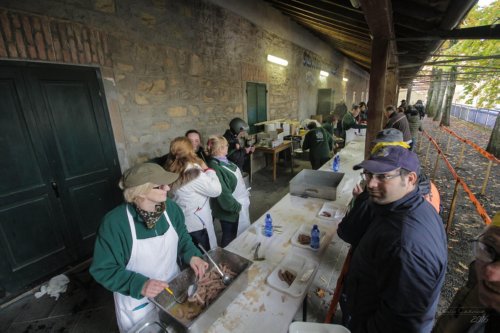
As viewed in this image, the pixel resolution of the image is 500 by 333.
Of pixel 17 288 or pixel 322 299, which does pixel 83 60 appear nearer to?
pixel 17 288

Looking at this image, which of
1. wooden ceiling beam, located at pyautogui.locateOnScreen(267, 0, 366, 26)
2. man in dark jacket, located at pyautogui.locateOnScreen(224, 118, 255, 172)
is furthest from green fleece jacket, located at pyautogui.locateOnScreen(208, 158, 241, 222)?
wooden ceiling beam, located at pyautogui.locateOnScreen(267, 0, 366, 26)

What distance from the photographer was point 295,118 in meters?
10.2

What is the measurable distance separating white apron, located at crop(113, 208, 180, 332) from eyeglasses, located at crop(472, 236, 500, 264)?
189 centimetres

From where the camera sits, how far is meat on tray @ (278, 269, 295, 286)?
185 centimetres

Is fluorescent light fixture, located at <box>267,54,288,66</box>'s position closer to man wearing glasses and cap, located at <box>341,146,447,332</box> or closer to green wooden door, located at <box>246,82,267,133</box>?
green wooden door, located at <box>246,82,267,133</box>

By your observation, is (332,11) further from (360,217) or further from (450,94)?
(450,94)

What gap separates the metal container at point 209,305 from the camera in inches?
53.2

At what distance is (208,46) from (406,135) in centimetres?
593

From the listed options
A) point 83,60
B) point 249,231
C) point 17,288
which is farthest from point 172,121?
point 17,288

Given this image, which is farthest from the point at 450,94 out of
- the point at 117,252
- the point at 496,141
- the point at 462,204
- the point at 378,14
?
the point at 117,252

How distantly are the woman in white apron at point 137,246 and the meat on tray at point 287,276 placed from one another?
2.08 ft

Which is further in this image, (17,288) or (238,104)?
(238,104)

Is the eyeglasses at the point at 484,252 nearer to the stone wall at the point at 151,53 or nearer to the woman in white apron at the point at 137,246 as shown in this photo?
the woman in white apron at the point at 137,246

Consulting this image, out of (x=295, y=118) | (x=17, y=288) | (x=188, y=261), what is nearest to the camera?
(x=188, y=261)
